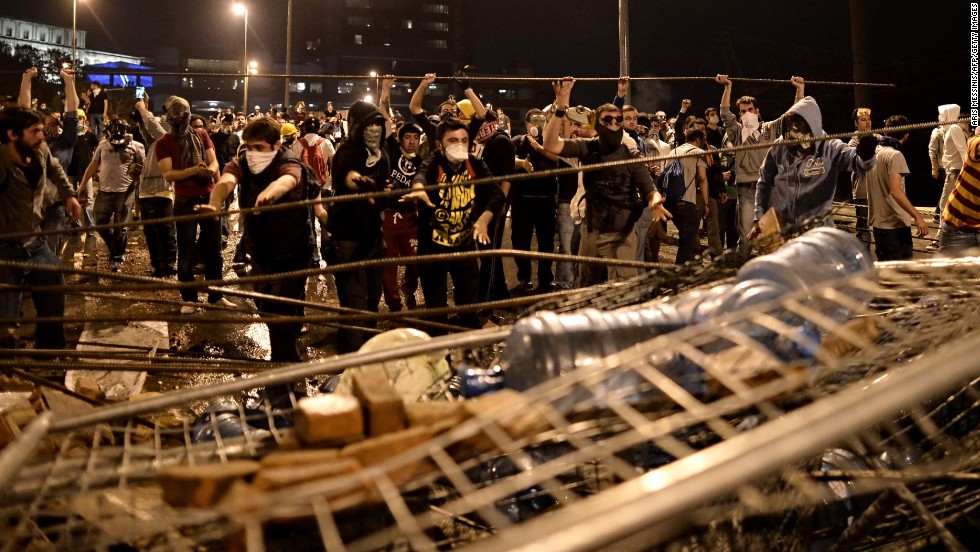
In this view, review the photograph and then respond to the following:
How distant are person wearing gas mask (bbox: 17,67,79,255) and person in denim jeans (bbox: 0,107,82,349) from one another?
0.88 feet

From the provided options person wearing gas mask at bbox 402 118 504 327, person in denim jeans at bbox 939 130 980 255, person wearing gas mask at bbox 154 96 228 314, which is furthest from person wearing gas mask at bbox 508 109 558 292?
person in denim jeans at bbox 939 130 980 255

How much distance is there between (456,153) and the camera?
263 inches

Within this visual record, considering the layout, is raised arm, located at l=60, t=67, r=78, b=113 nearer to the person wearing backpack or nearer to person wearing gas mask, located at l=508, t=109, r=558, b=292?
the person wearing backpack

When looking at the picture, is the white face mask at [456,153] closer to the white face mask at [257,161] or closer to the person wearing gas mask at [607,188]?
the person wearing gas mask at [607,188]

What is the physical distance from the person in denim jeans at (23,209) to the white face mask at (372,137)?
2466mm

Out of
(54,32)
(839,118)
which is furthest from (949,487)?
(54,32)

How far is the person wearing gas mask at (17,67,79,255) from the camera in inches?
293

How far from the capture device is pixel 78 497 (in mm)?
2109

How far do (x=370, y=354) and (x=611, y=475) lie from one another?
907 mm

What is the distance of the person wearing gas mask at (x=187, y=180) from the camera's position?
8305mm

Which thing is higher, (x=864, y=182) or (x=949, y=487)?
(x=864, y=182)

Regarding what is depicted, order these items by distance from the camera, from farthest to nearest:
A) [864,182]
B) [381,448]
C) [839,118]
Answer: [839,118]
[864,182]
[381,448]

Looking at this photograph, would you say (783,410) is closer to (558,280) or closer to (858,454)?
(858,454)

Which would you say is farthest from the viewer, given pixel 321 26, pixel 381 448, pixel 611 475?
pixel 321 26
